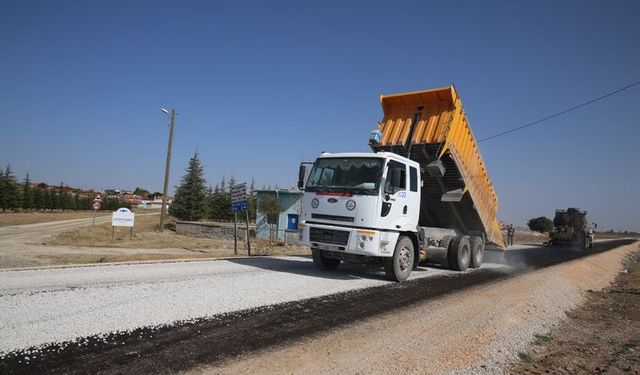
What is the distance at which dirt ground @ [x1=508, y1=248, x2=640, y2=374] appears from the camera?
4825mm

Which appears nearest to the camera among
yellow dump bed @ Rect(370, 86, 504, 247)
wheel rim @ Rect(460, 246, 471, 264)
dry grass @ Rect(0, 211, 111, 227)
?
yellow dump bed @ Rect(370, 86, 504, 247)

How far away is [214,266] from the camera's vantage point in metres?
10.5

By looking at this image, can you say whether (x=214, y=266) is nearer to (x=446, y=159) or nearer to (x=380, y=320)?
(x=380, y=320)

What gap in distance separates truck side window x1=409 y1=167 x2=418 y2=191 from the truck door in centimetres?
36

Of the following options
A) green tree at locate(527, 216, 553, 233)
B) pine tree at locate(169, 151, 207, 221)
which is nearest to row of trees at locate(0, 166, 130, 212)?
pine tree at locate(169, 151, 207, 221)

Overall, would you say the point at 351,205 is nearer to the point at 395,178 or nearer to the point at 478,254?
the point at 395,178

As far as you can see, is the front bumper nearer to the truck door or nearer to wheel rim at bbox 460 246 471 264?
the truck door

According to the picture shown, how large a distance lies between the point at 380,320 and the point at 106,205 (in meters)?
95.6

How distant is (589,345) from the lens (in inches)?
231

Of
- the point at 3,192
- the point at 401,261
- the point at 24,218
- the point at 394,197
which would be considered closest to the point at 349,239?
the point at 394,197

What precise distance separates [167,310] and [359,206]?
4368 millimetres

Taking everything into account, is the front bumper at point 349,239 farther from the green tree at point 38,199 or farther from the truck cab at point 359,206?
the green tree at point 38,199

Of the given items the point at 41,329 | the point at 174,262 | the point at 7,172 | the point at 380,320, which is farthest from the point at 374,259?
the point at 7,172

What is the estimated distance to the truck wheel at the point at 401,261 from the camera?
9.52 metres
